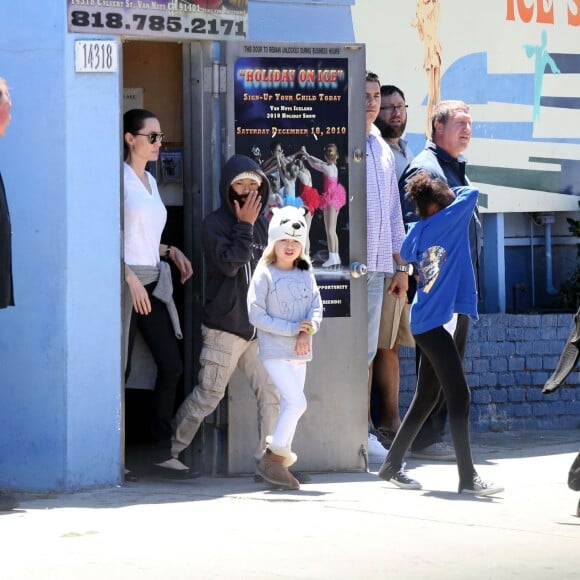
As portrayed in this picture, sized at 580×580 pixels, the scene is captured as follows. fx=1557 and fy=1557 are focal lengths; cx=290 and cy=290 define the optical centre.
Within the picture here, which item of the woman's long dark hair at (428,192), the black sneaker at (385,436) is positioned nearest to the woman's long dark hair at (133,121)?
the woman's long dark hair at (428,192)

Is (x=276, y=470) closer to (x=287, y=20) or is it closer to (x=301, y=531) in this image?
(x=301, y=531)

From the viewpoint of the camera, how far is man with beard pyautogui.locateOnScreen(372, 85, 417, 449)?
9.82 meters

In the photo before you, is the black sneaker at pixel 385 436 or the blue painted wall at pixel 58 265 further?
the black sneaker at pixel 385 436

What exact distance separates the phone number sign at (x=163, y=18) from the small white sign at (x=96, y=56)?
0.07 metres

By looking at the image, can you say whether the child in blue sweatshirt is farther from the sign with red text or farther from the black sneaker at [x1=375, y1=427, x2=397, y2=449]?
the black sneaker at [x1=375, y1=427, x2=397, y2=449]

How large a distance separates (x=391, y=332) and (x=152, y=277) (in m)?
1.85

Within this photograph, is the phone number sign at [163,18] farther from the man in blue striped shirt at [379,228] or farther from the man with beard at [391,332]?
the man with beard at [391,332]

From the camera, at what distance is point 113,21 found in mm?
8328

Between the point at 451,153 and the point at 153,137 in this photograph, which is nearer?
the point at 153,137

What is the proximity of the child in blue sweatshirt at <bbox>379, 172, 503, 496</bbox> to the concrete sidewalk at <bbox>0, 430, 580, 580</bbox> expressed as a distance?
0.93 ft

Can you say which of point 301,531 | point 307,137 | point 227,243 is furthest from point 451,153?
point 301,531

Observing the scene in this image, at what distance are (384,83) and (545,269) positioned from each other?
7.29ft

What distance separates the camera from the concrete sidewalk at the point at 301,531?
247 inches

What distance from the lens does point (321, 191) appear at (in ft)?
29.4
